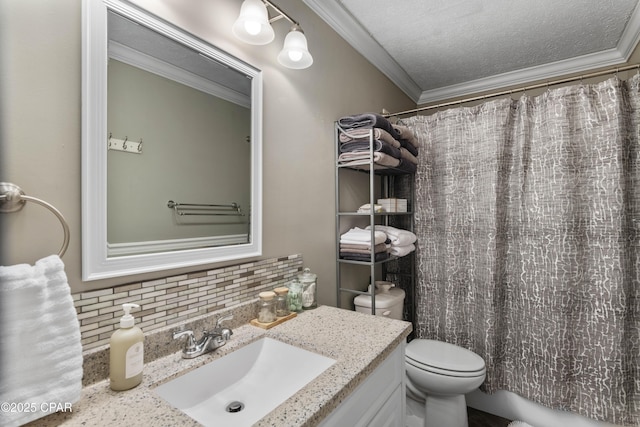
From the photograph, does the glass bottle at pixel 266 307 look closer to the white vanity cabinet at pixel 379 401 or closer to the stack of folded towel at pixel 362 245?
the white vanity cabinet at pixel 379 401

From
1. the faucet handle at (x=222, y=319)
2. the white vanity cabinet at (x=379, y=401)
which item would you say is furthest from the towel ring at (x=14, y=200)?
the white vanity cabinet at (x=379, y=401)

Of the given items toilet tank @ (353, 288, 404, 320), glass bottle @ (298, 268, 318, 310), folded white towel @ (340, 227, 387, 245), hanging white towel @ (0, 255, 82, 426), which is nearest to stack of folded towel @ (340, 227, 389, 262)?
folded white towel @ (340, 227, 387, 245)

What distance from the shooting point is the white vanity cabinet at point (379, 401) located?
837mm

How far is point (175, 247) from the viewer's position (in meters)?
1.03

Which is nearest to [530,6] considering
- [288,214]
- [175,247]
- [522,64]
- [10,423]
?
[522,64]

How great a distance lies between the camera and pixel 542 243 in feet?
5.85

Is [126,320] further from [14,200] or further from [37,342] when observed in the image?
[14,200]

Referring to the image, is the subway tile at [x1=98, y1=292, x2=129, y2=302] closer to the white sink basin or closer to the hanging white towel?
the hanging white towel

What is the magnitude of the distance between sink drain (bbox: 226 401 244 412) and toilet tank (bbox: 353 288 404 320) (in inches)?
42.4

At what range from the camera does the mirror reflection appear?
90 cm

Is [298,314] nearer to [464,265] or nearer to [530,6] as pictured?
[464,265]

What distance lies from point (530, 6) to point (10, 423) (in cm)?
273

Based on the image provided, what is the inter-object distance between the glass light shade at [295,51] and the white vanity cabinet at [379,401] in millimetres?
1276

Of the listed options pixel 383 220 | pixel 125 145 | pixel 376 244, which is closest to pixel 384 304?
pixel 376 244
